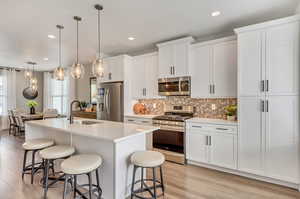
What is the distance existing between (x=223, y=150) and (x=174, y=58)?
217cm

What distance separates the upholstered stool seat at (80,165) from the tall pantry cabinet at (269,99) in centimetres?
239

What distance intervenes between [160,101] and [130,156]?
7.87 ft

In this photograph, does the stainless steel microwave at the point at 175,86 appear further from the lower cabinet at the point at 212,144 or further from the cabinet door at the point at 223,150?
the cabinet door at the point at 223,150

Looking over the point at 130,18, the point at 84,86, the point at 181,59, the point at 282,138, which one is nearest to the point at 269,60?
the point at 282,138

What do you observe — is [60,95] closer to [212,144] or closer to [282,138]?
[212,144]

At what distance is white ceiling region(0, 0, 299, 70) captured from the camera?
7.73ft

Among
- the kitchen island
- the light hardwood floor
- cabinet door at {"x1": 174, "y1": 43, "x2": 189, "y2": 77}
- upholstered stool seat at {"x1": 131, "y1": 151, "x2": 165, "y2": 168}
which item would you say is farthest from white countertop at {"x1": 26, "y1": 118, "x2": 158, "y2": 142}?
cabinet door at {"x1": 174, "y1": 43, "x2": 189, "y2": 77}

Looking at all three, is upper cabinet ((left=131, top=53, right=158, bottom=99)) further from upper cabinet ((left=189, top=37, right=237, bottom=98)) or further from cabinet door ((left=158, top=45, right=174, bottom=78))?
upper cabinet ((left=189, top=37, right=237, bottom=98))

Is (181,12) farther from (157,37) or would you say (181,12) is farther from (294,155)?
(294,155)

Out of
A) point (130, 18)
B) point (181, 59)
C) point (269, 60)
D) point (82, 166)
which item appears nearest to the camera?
point (82, 166)

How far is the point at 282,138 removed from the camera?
2.43 meters

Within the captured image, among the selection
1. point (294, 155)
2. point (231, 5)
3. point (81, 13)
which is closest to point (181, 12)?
point (231, 5)

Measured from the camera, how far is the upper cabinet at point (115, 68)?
4.38 metres

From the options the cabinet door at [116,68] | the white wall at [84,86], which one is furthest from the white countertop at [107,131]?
the white wall at [84,86]
